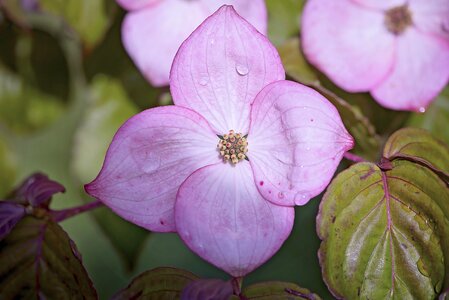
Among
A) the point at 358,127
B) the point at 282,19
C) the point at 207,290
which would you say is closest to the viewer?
the point at 207,290

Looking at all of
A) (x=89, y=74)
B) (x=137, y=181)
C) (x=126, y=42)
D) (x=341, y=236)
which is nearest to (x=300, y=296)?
Result: (x=341, y=236)

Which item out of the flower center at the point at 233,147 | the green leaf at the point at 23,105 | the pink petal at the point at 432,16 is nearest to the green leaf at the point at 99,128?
the green leaf at the point at 23,105

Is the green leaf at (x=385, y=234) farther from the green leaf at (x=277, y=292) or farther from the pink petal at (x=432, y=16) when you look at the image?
the pink petal at (x=432, y=16)

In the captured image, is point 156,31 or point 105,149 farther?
point 105,149

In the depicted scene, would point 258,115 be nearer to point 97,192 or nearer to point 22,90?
point 97,192

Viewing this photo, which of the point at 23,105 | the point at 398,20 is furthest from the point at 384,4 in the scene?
the point at 23,105

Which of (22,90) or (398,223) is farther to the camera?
(22,90)

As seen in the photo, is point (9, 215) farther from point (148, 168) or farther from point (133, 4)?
point (133, 4)
